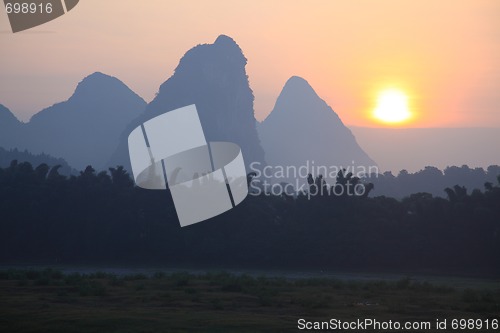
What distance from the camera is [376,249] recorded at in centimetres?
4656

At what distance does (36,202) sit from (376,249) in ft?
75.1

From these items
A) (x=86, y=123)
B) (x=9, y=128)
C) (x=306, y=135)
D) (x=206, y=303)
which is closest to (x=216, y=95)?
(x=306, y=135)

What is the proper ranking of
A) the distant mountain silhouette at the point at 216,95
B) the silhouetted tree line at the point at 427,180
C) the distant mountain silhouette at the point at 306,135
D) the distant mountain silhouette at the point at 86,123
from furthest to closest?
1. the distant mountain silhouette at the point at 306,135
2. the distant mountain silhouette at the point at 86,123
3. the distant mountain silhouette at the point at 216,95
4. the silhouetted tree line at the point at 427,180

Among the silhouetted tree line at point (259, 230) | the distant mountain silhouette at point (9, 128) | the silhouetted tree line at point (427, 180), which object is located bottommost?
the silhouetted tree line at point (259, 230)

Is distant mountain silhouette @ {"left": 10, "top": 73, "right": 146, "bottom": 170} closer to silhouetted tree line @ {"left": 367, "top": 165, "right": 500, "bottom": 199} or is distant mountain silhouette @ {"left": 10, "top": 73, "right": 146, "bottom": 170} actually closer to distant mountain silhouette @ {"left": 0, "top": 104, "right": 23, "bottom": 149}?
distant mountain silhouette @ {"left": 0, "top": 104, "right": 23, "bottom": 149}

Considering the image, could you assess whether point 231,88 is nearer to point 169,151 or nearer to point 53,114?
point 53,114

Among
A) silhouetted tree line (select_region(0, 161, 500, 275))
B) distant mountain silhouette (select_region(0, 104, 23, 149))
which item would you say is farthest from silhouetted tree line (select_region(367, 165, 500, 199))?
distant mountain silhouette (select_region(0, 104, 23, 149))

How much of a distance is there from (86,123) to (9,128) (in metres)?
17.8

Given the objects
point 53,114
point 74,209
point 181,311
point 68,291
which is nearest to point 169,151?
point 74,209

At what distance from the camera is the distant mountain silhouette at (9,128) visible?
179 metres

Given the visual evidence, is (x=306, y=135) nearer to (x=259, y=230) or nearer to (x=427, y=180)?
(x=427, y=180)

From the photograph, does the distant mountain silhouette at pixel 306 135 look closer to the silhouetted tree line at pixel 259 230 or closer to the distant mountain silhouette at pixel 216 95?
the distant mountain silhouette at pixel 216 95

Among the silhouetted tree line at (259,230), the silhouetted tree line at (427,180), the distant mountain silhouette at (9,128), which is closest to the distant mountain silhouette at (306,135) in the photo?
the distant mountain silhouette at (9,128)

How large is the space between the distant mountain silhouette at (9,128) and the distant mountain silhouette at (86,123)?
1.44 metres
